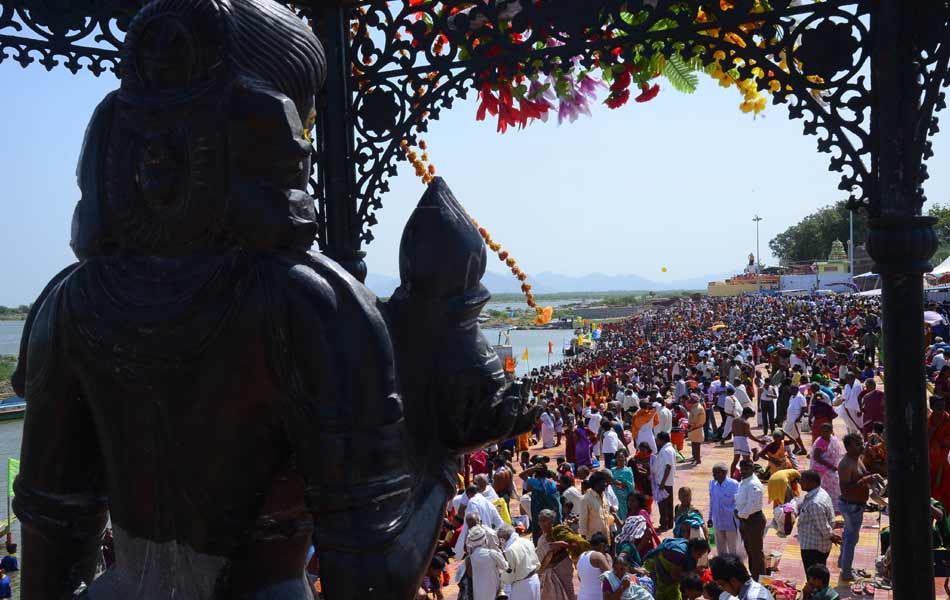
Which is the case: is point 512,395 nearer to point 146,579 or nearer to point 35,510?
point 146,579

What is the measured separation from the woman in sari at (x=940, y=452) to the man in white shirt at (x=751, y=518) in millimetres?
1455

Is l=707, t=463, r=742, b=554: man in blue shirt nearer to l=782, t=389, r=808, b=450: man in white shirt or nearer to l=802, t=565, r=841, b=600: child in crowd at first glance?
l=802, t=565, r=841, b=600: child in crowd

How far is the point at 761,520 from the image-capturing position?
771 cm

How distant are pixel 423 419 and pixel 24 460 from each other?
0.71 metres

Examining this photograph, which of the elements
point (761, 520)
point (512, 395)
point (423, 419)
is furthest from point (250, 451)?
point (761, 520)

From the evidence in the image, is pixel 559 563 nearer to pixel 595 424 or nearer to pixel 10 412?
pixel 595 424

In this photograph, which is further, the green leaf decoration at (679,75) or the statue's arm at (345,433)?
the green leaf decoration at (679,75)

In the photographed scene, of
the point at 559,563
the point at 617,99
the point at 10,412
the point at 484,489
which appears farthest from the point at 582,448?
the point at 10,412

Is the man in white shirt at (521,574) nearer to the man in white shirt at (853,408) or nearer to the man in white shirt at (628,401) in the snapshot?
the man in white shirt at (853,408)

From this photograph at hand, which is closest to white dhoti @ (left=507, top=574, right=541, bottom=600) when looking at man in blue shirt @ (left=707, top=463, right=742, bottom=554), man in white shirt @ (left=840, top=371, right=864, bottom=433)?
man in blue shirt @ (left=707, top=463, right=742, bottom=554)

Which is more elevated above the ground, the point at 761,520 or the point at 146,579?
the point at 146,579

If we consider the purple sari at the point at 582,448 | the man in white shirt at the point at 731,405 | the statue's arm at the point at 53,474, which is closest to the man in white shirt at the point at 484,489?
the purple sari at the point at 582,448

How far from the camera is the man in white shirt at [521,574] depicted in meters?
6.51

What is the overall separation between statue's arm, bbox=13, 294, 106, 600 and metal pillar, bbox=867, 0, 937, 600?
3.36 m
